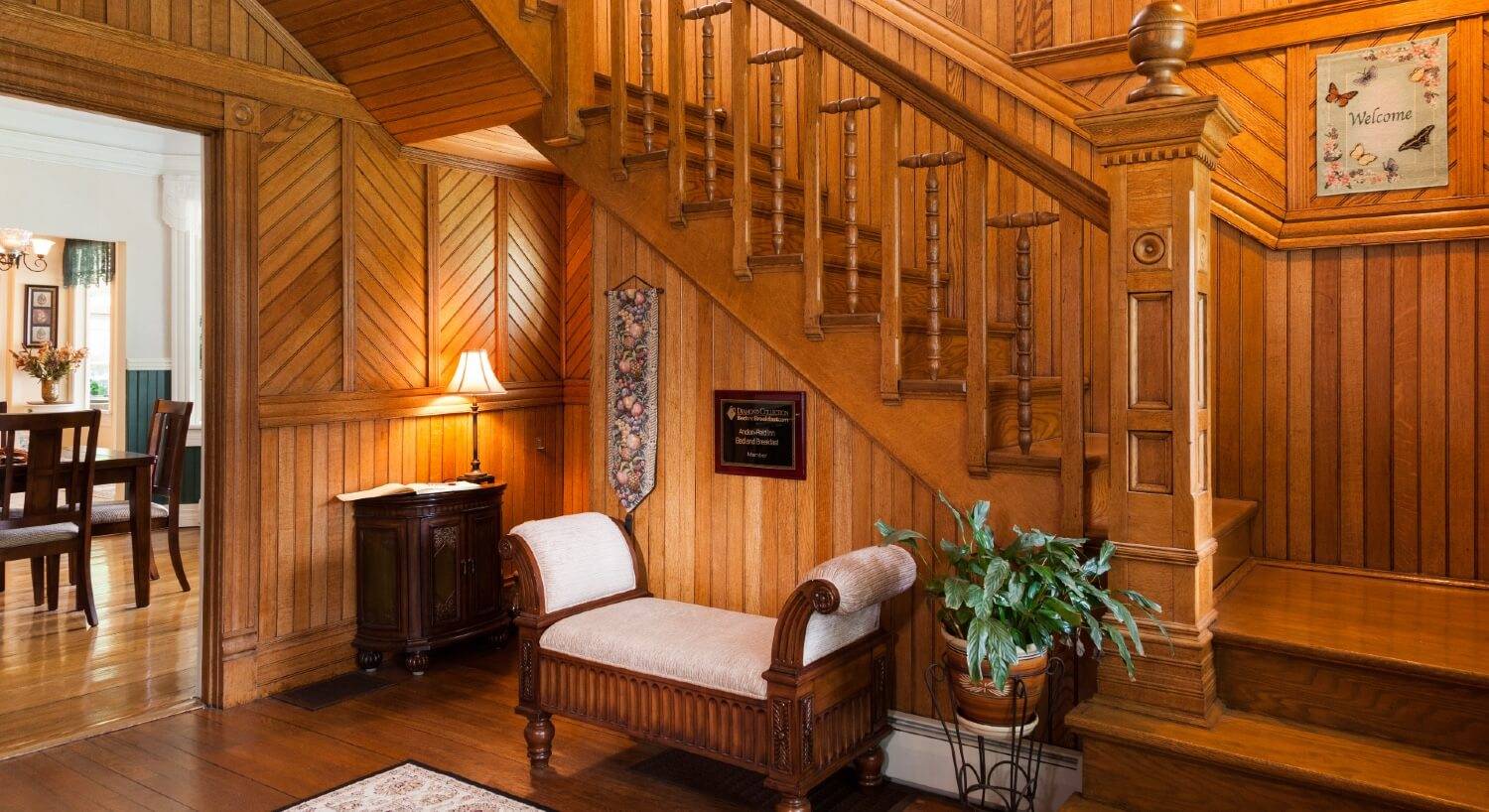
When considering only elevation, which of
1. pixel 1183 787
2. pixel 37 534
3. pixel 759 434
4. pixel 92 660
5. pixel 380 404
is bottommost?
pixel 92 660

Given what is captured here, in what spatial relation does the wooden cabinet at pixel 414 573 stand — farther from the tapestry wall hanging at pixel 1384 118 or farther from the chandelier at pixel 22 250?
the chandelier at pixel 22 250

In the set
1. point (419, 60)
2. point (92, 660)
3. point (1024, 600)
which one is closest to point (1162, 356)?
point (1024, 600)

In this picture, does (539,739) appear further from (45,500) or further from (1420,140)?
(1420,140)

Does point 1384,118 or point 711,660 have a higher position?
point 1384,118

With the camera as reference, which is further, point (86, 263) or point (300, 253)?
point (86, 263)

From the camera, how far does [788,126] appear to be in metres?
4.64

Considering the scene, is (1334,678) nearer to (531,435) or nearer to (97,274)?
(531,435)

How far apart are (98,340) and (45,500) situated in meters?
4.72

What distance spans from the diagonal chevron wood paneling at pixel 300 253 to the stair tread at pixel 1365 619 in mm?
3611

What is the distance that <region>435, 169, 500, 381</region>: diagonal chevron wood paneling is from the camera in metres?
4.81

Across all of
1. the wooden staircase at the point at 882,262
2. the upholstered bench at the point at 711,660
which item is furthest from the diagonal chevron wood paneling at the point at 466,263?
the upholstered bench at the point at 711,660

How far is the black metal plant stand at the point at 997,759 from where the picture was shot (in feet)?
8.44

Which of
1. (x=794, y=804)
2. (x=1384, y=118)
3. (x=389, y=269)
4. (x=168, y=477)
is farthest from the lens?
(x=168, y=477)

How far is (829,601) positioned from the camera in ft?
8.93
